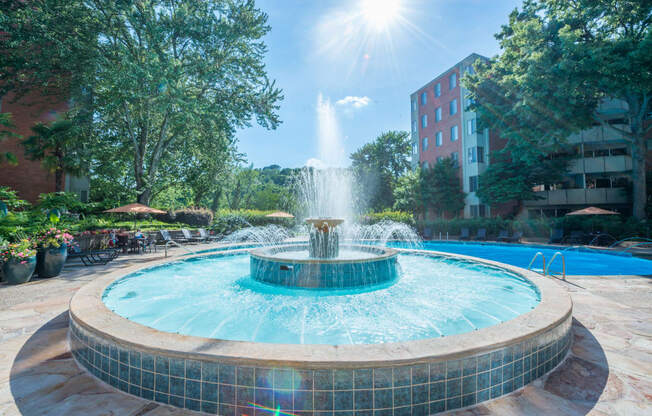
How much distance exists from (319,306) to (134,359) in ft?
11.2

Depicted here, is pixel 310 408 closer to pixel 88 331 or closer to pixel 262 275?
pixel 88 331

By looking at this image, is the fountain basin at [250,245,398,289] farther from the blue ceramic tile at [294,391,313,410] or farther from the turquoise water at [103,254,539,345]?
the blue ceramic tile at [294,391,313,410]

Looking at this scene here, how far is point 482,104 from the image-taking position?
24.0 m

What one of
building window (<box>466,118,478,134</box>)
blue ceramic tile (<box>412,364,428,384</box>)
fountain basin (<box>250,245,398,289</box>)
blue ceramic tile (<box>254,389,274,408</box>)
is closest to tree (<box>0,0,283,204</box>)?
fountain basin (<box>250,245,398,289</box>)

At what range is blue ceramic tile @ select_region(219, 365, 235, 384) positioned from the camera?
8.93 ft

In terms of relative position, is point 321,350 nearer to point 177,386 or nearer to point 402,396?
point 402,396

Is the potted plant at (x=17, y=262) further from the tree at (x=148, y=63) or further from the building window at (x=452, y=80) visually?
the building window at (x=452, y=80)

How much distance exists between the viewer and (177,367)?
285 centimetres

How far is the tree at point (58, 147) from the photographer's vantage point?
53.9 feet

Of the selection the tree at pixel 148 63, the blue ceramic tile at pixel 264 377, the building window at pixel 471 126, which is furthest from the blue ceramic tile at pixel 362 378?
the building window at pixel 471 126

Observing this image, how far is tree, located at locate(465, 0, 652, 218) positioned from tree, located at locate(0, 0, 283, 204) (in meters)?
16.5

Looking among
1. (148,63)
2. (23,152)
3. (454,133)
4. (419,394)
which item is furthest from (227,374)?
(454,133)

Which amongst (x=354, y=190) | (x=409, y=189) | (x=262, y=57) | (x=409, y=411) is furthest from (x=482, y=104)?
(x=409, y=411)

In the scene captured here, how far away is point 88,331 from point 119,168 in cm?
2400
